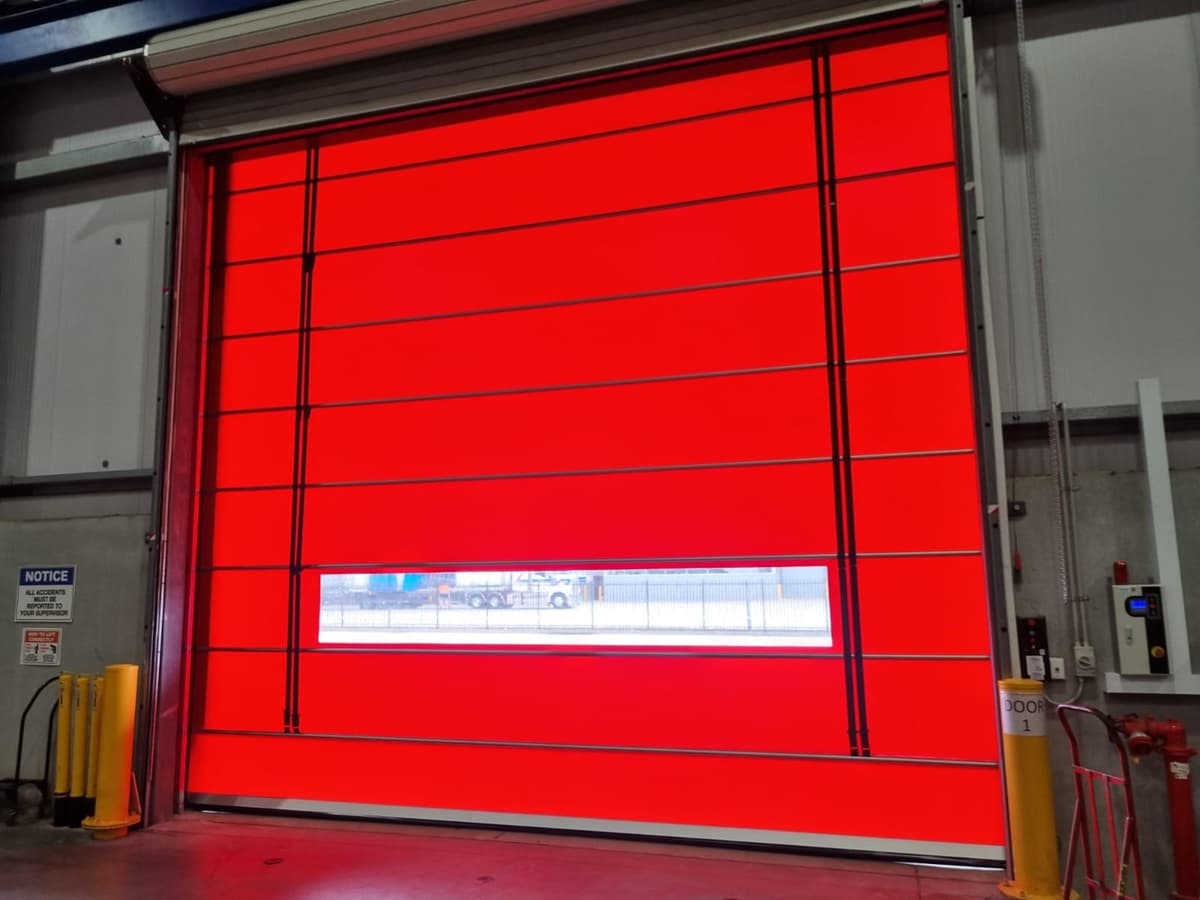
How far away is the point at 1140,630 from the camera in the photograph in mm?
3633

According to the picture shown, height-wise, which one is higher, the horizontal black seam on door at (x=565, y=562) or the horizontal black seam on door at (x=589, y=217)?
the horizontal black seam on door at (x=589, y=217)

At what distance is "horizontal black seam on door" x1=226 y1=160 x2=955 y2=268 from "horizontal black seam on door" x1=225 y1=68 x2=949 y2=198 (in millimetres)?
494

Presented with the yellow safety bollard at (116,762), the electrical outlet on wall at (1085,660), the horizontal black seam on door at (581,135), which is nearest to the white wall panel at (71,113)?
the horizontal black seam on door at (581,135)

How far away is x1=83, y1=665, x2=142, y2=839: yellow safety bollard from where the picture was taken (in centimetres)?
464

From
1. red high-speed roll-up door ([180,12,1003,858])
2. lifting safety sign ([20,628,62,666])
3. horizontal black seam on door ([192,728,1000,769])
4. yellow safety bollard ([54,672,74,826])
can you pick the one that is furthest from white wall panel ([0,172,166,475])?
horizontal black seam on door ([192,728,1000,769])

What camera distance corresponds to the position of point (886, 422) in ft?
13.8

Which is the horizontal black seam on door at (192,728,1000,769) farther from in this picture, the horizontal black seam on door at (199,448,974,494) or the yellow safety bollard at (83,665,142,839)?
the horizontal black seam on door at (199,448,974,494)

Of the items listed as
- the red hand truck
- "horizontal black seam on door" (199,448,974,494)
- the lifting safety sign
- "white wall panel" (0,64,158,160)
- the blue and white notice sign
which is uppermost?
"white wall panel" (0,64,158,160)

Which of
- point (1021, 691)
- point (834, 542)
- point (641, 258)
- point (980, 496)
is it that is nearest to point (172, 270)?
point (641, 258)

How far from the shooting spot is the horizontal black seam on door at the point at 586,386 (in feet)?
13.9

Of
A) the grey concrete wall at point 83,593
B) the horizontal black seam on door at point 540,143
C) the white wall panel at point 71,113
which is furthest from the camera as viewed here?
the white wall panel at point 71,113

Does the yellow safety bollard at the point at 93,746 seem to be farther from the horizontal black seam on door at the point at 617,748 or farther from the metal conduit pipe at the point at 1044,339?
the metal conduit pipe at the point at 1044,339

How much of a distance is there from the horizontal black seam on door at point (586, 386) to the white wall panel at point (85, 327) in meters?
0.79

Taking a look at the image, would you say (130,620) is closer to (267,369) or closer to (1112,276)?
(267,369)
